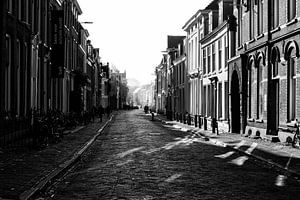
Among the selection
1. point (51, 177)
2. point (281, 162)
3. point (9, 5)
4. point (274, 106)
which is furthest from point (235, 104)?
point (51, 177)

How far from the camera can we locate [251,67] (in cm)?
2728

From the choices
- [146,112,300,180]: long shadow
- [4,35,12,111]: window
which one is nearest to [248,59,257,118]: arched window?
[146,112,300,180]: long shadow

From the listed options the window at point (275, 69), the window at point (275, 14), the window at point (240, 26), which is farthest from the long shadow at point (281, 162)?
the window at point (240, 26)

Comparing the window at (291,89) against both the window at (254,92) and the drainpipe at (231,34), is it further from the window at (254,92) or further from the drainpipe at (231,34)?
the drainpipe at (231,34)

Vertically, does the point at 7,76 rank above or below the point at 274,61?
below

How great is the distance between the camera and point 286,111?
69.2 feet

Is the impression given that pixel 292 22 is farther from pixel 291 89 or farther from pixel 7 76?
pixel 7 76

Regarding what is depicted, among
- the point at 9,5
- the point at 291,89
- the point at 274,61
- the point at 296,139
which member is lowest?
the point at 296,139

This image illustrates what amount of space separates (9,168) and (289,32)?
41.9ft

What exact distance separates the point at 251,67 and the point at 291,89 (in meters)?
6.64

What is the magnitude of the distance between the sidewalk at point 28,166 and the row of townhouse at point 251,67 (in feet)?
29.4

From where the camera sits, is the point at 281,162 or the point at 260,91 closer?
the point at 281,162

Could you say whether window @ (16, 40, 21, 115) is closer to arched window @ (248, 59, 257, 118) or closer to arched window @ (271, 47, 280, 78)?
arched window @ (271, 47, 280, 78)

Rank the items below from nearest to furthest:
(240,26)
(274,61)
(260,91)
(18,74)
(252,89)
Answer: (18,74)
(274,61)
(260,91)
(252,89)
(240,26)
